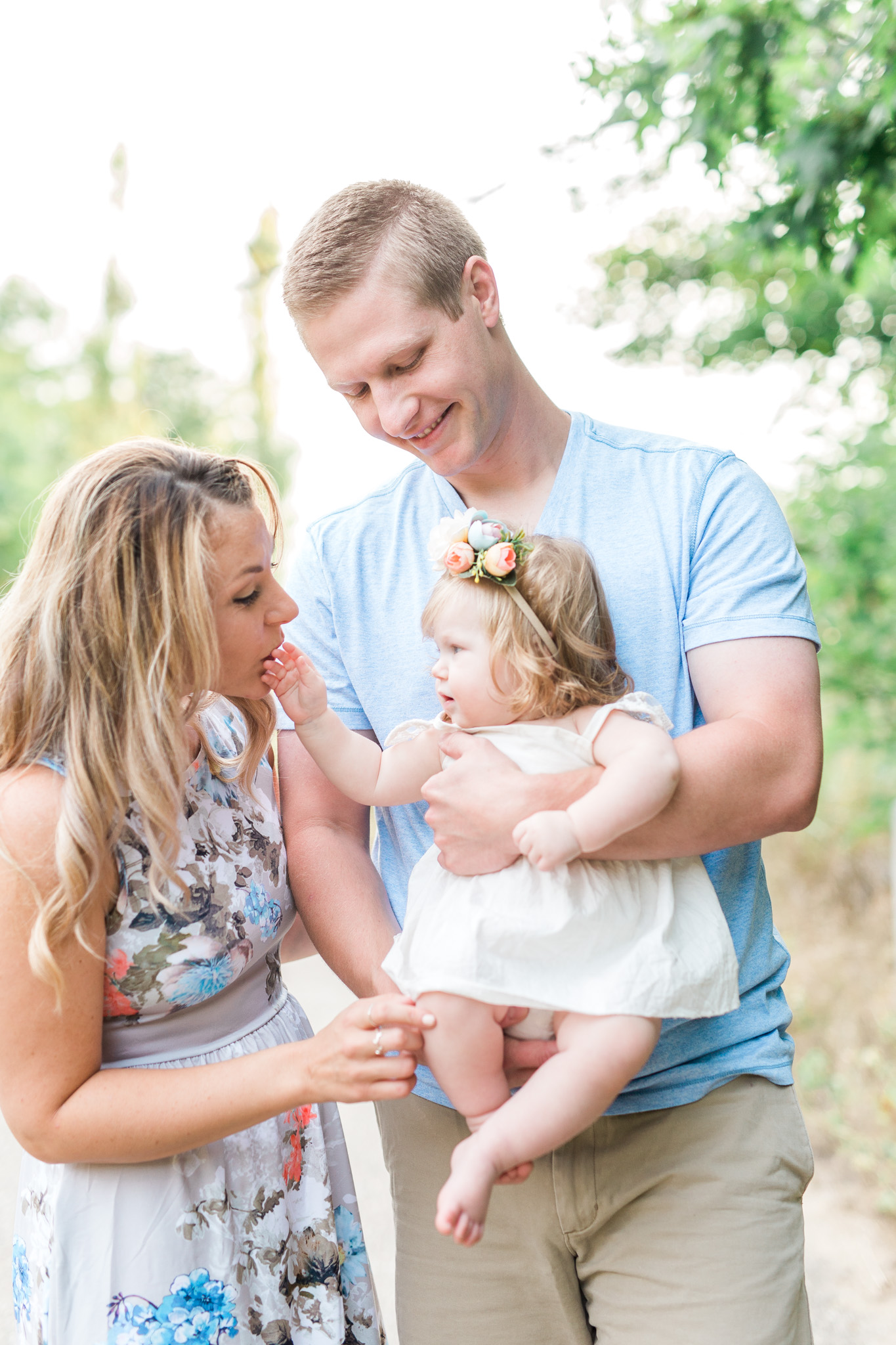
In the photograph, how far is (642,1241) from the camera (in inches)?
70.1

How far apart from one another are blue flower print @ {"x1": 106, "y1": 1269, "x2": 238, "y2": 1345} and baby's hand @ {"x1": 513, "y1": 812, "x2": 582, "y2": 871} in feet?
2.66

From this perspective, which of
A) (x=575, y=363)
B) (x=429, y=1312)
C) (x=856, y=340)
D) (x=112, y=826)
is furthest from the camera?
(x=575, y=363)

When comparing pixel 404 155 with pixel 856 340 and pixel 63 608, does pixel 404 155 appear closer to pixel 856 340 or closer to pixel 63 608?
pixel 856 340

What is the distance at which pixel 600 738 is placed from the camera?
1652 mm

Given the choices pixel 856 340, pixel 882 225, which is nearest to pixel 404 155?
pixel 856 340

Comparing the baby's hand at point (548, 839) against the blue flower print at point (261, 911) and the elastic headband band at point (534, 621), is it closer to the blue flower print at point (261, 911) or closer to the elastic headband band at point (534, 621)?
the elastic headband band at point (534, 621)

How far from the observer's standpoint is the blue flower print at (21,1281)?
1.66m

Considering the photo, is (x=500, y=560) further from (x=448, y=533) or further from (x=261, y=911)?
(x=261, y=911)

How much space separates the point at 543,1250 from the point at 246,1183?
0.53 meters

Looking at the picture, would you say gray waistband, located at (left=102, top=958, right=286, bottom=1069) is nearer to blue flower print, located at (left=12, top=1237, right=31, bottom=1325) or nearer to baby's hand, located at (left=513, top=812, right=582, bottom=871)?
blue flower print, located at (left=12, top=1237, right=31, bottom=1325)

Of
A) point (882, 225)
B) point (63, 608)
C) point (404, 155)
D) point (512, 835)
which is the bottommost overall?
point (512, 835)

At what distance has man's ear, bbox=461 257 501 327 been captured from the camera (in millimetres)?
1977

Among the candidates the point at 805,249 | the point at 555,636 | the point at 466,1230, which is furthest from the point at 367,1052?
the point at 805,249

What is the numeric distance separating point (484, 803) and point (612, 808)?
0.20 metres
